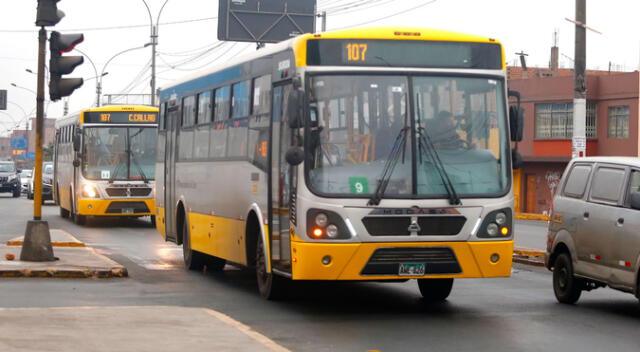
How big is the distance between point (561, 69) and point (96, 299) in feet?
254

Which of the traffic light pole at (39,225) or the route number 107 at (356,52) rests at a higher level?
the route number 107 at (356,52)

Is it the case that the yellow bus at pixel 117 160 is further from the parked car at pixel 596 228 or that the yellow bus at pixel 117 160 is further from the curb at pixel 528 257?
the parked car at pixel 596 228

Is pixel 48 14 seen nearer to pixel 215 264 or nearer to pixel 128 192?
pixel 215 264

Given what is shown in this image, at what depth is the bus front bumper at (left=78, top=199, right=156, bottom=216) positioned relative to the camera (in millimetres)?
29734

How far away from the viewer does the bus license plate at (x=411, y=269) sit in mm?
12039

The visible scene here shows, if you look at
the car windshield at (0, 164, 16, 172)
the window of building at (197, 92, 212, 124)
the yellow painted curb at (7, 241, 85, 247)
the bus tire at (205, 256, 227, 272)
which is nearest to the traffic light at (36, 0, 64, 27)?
the window of building at (197, 92, 212, 124)

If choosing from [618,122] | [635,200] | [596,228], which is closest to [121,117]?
A: [596,228]

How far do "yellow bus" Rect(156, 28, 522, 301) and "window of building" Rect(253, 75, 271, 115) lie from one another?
1.52 ft

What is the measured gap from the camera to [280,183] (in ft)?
42.3

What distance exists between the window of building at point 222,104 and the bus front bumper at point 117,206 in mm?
13672

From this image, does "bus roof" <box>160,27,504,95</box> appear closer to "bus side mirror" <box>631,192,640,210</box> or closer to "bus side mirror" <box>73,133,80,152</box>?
"bus side mirror" <box>631,192,640,210</box>

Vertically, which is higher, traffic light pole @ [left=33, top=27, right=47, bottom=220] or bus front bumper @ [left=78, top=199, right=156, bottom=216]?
traffic light pole @ [left=33, top=27, right=47, bottom=220]

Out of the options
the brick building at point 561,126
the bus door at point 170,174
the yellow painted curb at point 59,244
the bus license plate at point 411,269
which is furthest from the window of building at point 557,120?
the bus license plate at point 411,269

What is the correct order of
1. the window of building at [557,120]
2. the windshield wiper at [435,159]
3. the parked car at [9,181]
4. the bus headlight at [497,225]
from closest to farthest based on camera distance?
the windshield wiper at [435,159]
the bus headlight at [497,225]
the window of building at [557,120]
the parked car at [9,181]
